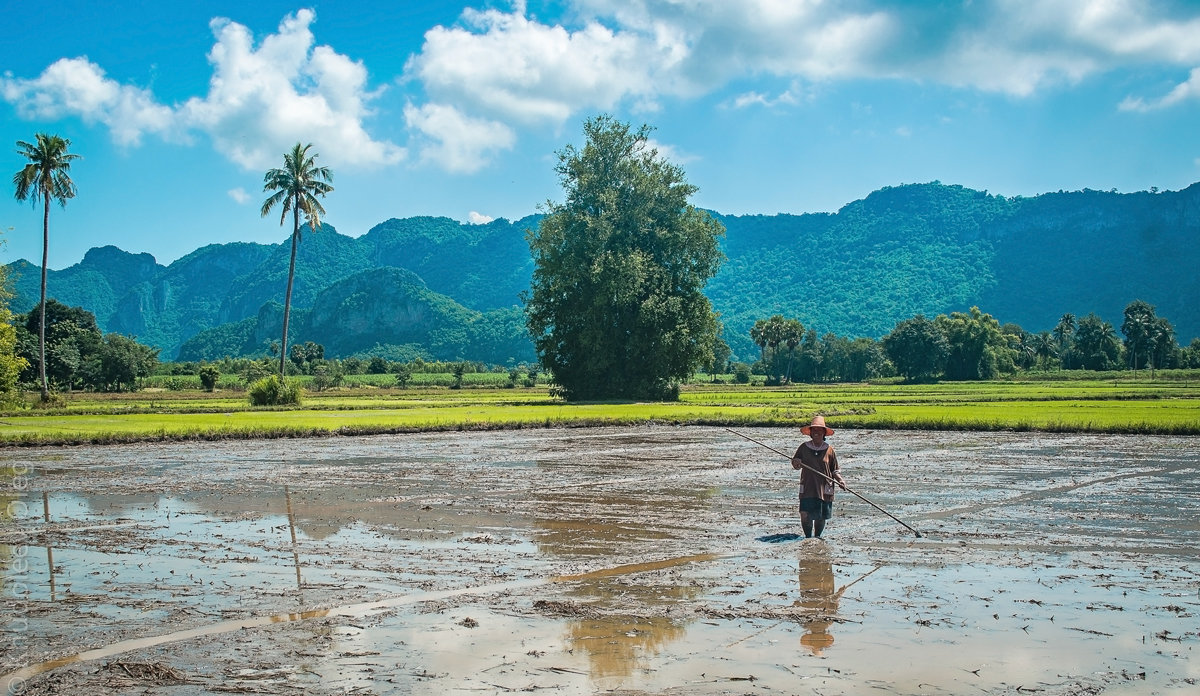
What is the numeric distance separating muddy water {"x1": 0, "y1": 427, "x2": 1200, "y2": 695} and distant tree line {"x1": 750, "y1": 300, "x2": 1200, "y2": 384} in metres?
102

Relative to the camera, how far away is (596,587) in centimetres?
962

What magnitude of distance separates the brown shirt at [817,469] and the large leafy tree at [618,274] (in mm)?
48042

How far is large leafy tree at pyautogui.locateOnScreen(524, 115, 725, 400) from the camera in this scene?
62062 millimetres

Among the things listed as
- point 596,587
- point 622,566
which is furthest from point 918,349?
point 596,587

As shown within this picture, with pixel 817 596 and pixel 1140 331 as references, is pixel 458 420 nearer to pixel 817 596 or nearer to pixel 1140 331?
pixel 817 596

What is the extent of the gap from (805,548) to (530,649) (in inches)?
216

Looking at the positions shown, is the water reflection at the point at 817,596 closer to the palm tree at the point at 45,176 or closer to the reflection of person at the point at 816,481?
the reflection of person at the point at 816,481

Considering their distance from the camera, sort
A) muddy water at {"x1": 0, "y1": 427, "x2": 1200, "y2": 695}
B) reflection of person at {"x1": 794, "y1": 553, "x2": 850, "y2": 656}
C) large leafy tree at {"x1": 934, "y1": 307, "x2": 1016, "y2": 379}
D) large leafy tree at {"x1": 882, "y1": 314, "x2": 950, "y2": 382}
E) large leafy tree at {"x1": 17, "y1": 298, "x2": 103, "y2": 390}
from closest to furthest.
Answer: muddy water at {"x1": 0, "y1": 427, "x2": 1200, "y2": 695}
reflection of person at {"x1": 794, "y1": 553, "x2": 850, "y2": 656}
large leafy tree at {"x1": 17, "y1": 298, "x2": 103, "y2": 390}
large leafy tree at {"x1": 934, "y1": 307, "x2": 1016, "y2": 379}
large leafy tree at {"x1": 882, "y1": 314, "x2": 950, "y2": 382}

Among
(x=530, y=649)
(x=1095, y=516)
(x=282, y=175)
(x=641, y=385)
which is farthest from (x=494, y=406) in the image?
(x=530, y=649)

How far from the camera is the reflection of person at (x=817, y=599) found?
7.68m

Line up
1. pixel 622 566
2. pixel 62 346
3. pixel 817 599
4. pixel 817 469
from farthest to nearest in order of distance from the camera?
pixel 62 346 → pixel 817 469 → pixel 622 566 → pixel 817 599

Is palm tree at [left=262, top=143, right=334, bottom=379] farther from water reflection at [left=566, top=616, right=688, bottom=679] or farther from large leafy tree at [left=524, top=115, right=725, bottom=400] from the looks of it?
water reflection at [left=566, top=616, right=688, bottom=679]

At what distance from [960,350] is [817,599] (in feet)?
378

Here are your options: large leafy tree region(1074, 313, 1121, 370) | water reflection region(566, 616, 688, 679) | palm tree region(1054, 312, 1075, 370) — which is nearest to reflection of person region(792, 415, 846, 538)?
water reflection region(566, 616, 688, 679)
